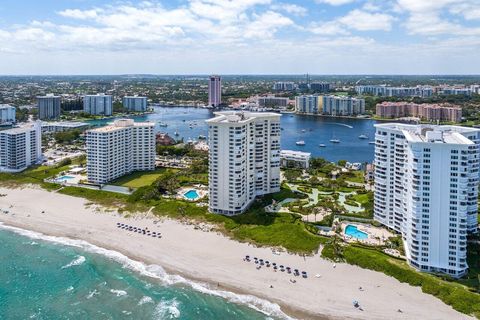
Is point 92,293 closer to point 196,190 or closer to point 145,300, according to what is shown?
point 145,300

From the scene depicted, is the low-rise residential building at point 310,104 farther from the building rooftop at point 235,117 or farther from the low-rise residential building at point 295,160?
the building rooftop at point 235,117

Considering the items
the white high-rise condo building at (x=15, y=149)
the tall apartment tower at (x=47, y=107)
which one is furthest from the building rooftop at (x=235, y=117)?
the tall apartment tower at (x=47, y=107)

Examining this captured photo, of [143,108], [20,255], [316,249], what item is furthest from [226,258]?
[143,108]

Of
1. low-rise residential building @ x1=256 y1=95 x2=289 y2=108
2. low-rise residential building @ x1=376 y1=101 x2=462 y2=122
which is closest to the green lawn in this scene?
low-rise residential building @ x1=376 y1=101 x2=462 y2=122

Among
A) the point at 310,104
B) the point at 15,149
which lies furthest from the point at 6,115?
the point at 310,104

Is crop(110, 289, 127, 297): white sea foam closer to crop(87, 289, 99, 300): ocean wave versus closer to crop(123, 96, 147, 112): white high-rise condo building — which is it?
crop(87, 289, 99, 300): ocean wave

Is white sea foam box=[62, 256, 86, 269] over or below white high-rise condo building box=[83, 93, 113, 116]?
below
